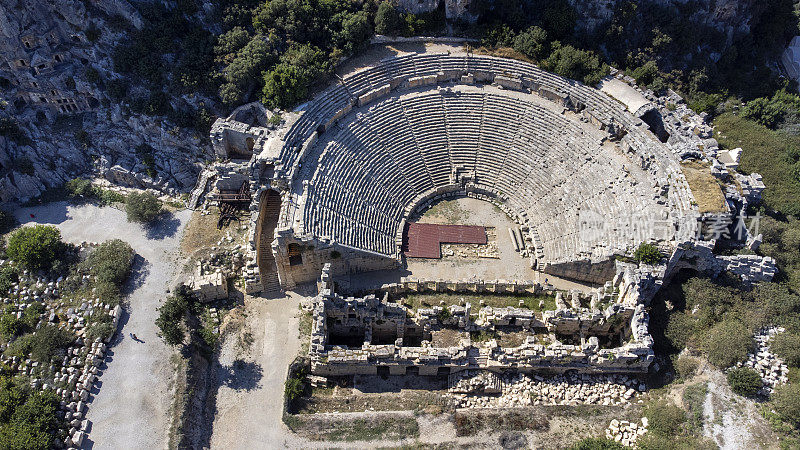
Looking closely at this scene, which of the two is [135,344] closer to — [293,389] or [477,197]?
[293,389]

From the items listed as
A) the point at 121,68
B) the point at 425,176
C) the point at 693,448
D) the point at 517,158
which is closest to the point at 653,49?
the point at 517,158

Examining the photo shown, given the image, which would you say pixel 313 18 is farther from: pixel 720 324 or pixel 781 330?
pixel 781 330

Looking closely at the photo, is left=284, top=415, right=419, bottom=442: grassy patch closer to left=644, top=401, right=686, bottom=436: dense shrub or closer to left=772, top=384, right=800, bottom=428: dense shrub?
left=644, top=401, right=686, bottom=436: dense shrub

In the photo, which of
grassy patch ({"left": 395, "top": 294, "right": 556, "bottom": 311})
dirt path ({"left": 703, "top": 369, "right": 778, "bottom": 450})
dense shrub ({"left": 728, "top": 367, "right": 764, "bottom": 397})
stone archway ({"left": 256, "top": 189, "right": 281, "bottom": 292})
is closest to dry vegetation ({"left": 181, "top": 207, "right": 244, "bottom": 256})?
stone archway ({"left": 256, "top": 189, "right": 281, "bottom": 292})

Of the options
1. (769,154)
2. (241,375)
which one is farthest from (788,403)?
(241,375)

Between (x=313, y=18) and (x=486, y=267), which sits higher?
(x=313, y=18)
